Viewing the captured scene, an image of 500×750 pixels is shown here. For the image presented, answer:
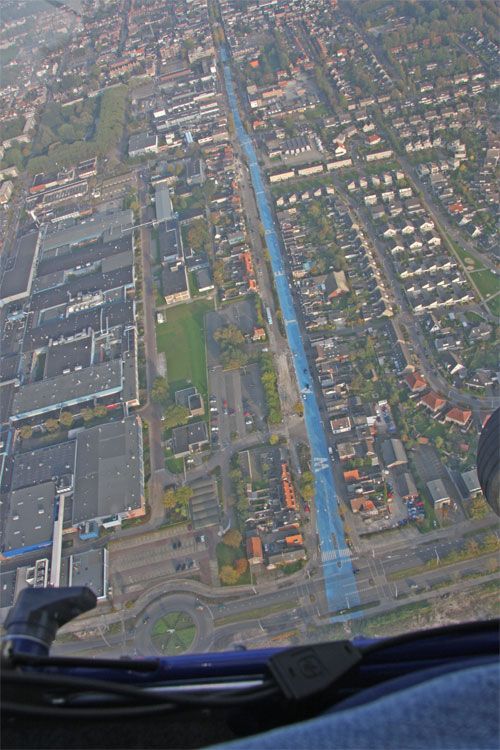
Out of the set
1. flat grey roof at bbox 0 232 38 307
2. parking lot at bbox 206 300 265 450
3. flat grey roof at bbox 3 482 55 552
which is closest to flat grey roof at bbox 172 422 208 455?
parking lot at bbox 206 300 265 450

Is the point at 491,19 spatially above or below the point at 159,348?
above

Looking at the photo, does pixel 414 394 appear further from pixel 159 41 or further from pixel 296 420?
pixel 159 41

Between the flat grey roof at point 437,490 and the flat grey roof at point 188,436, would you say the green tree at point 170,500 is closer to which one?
the flat grey roof at point 188,436

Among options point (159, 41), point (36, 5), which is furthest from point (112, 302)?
point (36, 5)

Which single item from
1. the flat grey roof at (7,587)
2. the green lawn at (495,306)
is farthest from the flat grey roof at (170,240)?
the flat grey roof at (7,587)

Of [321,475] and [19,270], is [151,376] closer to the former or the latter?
[321,475]

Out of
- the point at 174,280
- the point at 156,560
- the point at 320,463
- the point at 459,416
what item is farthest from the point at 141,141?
the point at 156,560
